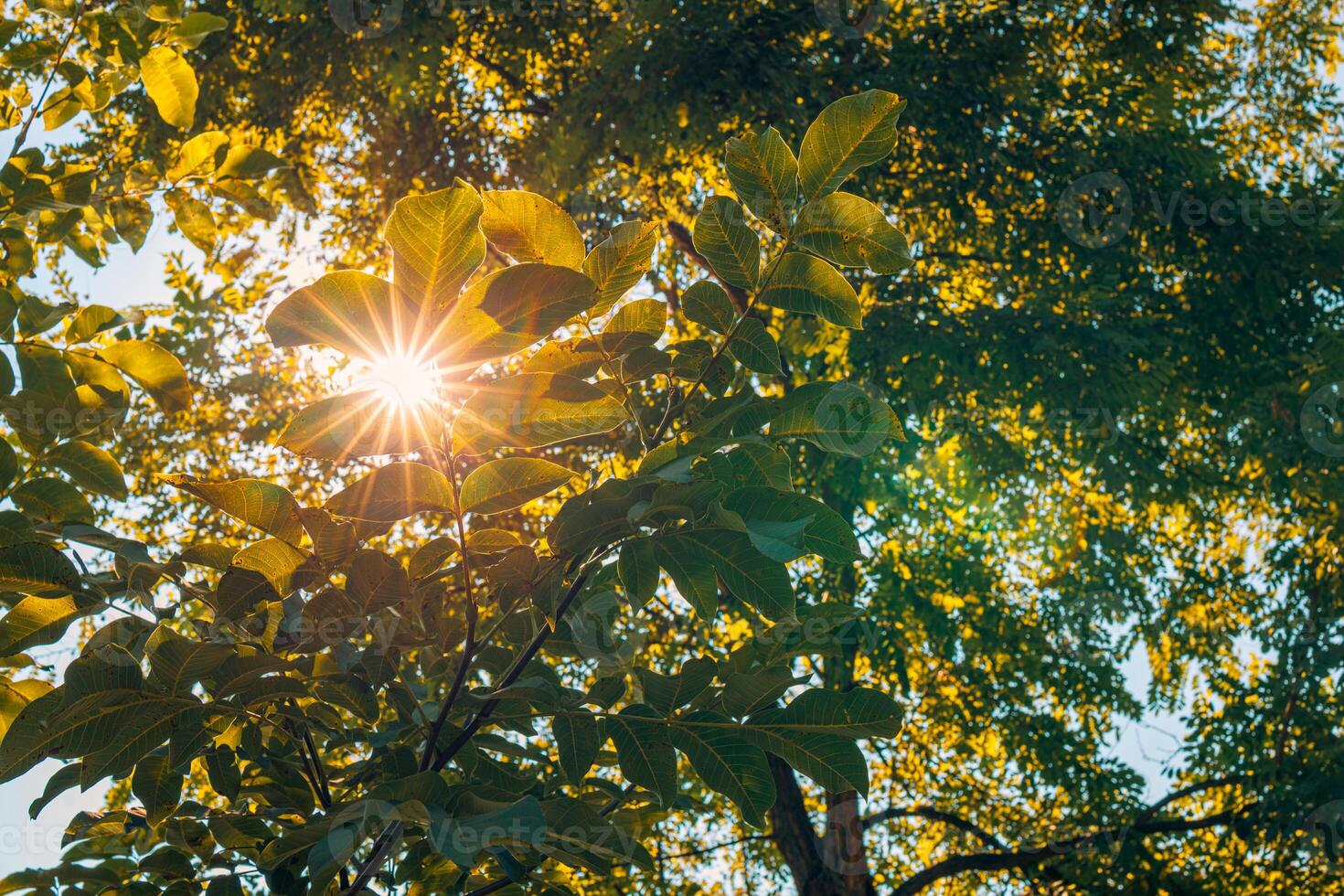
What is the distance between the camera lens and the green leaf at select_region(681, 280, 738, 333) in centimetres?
123

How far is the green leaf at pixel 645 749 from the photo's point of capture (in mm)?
1193

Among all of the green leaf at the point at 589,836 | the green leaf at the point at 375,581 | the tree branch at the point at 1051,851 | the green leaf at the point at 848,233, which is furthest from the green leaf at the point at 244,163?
the tree branch at the point at 1051,851

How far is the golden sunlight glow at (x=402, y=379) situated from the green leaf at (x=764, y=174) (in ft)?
1.29

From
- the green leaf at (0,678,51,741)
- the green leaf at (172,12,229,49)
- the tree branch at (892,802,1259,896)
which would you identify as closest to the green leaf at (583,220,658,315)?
the green leaf at (0,678,51,741)

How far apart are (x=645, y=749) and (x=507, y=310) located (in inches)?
22.4

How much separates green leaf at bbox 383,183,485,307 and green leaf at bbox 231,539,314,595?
360 mm

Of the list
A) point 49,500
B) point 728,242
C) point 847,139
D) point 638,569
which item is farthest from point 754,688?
point 49,500

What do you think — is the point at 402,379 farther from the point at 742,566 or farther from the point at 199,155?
the point at 199,155

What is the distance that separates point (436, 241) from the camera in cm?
89

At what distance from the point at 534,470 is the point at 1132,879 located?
5118 millimetres

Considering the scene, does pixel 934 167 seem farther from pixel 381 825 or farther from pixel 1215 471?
pixel 381 825

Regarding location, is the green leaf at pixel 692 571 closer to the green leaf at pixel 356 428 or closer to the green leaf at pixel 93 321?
the green leaf at pixel 356 428

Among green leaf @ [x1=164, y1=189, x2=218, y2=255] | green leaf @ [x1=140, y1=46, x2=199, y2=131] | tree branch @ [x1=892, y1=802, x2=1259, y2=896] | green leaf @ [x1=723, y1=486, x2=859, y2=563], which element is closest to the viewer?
green leaf @ [x1=723, y1=486, x2=859, y2=563]

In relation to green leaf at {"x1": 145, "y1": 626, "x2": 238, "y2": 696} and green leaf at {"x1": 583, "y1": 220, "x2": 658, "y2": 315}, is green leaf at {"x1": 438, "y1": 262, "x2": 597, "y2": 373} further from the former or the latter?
green leaf at {"x1": 145, "y1": 626, "x2": 238, "y2": 696}
